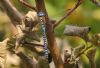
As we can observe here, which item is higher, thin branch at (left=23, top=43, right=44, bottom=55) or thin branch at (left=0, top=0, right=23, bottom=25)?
thin branch at (left=0, top=0, right=23, bottom=25)

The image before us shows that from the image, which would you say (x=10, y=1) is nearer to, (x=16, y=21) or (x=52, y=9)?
(x=16, y=21)

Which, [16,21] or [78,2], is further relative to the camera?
[16,21]

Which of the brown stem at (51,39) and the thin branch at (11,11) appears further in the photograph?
the thin branch at (11,11)

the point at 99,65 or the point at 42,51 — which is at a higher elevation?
the point at 42,51

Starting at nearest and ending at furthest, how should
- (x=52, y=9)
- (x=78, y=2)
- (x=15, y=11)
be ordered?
(x=78, y=2) < (x=15, y=11) < (x=52, y=9)

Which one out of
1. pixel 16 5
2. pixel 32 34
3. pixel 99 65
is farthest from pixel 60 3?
pixel 32 34

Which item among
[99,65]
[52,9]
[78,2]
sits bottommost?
[99,65]

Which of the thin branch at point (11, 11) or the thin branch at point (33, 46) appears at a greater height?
the thin branch at point (11, 11)

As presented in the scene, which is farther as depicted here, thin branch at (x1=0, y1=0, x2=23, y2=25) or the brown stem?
thin branch at (x1=0, y1=0, x2=23, y2=25)

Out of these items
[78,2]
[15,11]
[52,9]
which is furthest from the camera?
[52,9]
